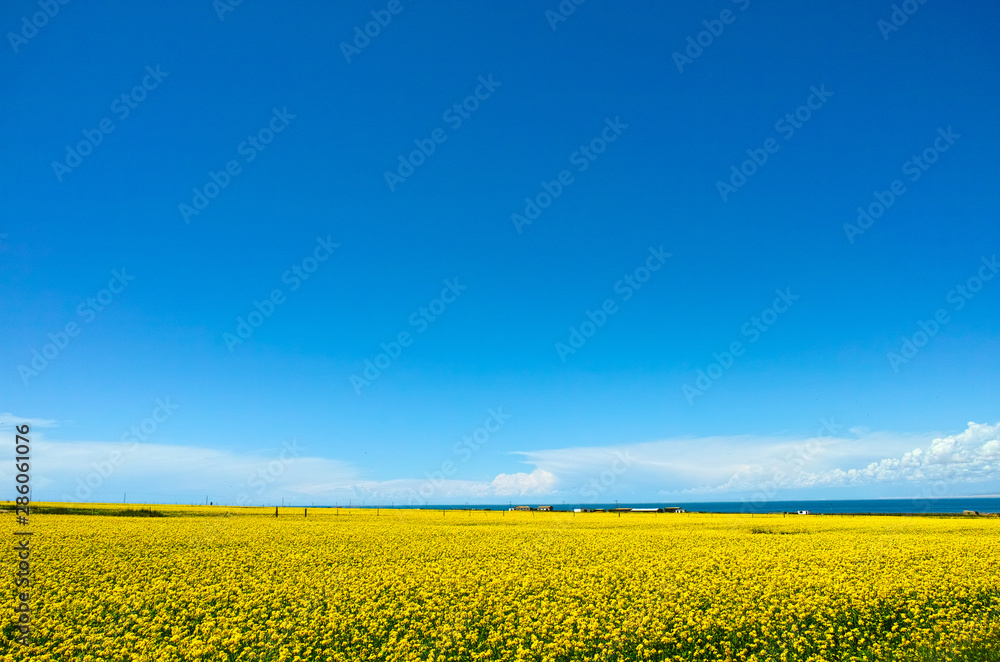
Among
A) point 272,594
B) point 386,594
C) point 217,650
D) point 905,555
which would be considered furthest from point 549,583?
point 905,555

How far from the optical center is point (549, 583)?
55.6 feet

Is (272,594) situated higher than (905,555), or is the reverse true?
(272,594)

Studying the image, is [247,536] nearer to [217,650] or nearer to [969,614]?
[217,650]

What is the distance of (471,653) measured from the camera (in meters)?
11.4

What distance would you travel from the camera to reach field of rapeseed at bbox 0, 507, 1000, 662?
38.2 feet

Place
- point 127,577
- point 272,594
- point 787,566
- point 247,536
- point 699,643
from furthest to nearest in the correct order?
1. point 247,536
2. point 787,566
3. point 127,577
4. point 272,594
5. point 699,643

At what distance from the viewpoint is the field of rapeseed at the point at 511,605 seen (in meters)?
11.7

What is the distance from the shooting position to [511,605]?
46.9 ft

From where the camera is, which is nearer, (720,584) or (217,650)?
(217,650)

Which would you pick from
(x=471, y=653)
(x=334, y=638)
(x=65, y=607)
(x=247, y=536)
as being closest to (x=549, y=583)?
(x=471, y=653)

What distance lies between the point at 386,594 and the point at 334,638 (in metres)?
3.46

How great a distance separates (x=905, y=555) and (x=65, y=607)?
29.5 metres

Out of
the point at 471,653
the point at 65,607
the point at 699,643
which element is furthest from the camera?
the point at 65,607

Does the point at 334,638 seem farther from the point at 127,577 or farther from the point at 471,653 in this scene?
the point at 127,577
